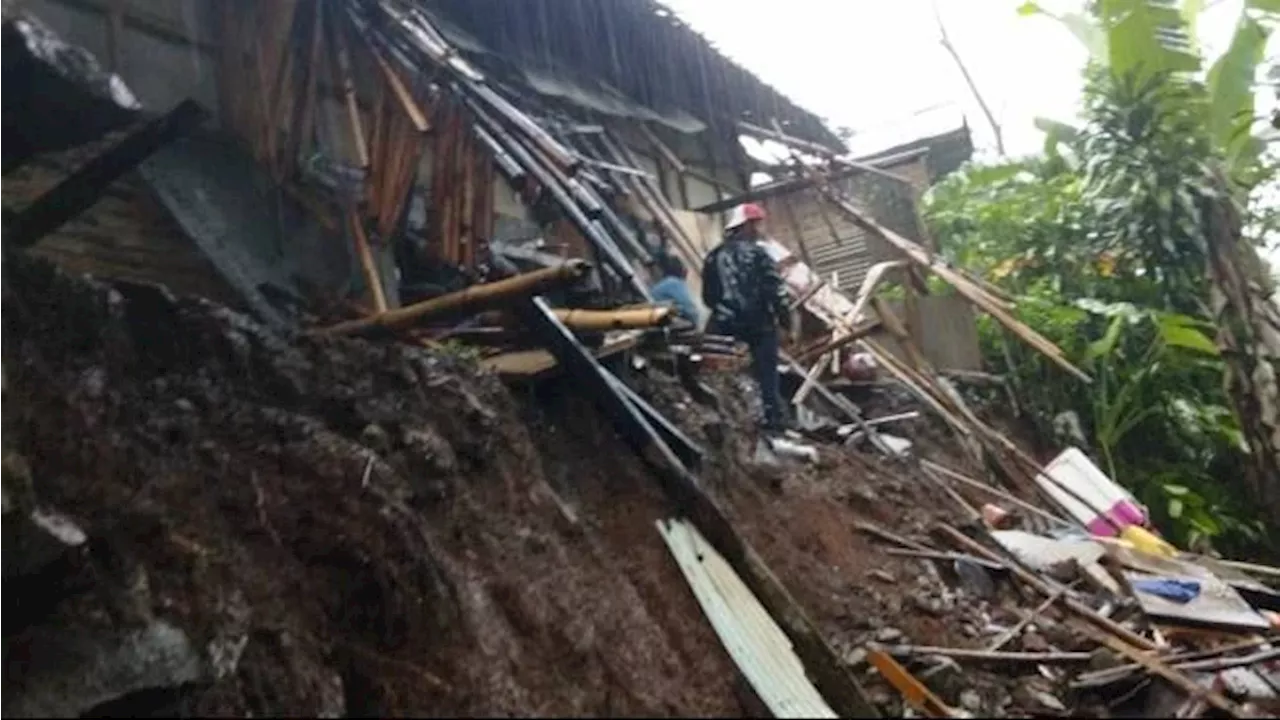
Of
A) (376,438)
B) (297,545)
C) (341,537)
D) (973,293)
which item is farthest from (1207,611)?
(973,293)

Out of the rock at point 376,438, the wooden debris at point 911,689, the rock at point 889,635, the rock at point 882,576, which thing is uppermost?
the rock at point 376,438

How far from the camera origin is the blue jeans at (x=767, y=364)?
642cm

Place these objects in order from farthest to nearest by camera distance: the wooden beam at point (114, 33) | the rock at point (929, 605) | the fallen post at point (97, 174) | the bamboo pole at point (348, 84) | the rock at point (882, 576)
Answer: the bamboo pole at point (348, 84) < the wooden beam at point (114, 33) < the rock at point (882, 576) < the rock at point (929, 605) < the fallen post at point (97, 174)

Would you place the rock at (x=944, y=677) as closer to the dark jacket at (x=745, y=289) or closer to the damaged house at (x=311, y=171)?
the damaged house at (x=311, y=171)

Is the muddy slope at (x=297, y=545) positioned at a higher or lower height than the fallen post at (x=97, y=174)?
lower

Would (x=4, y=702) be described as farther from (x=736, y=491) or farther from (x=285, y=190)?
(x=285, y=190)

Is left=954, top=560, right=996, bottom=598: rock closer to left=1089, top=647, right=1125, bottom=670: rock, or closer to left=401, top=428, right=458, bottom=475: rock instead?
left=1089, top=647, right=1125, bottom=670: rock

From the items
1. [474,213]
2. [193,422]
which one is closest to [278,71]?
[474,213]

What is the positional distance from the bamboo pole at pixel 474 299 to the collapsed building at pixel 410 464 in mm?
19

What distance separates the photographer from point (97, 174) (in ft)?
12.1

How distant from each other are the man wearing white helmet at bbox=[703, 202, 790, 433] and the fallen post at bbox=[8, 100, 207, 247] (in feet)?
11.4

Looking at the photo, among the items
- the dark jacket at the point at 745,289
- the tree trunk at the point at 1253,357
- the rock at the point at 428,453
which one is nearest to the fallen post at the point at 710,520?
the rock at the point at 428,453

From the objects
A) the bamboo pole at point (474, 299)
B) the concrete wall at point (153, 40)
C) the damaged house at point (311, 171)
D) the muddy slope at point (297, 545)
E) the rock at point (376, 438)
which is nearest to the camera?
the muddy slope at point (297, 545)

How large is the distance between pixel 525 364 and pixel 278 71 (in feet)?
7.06
